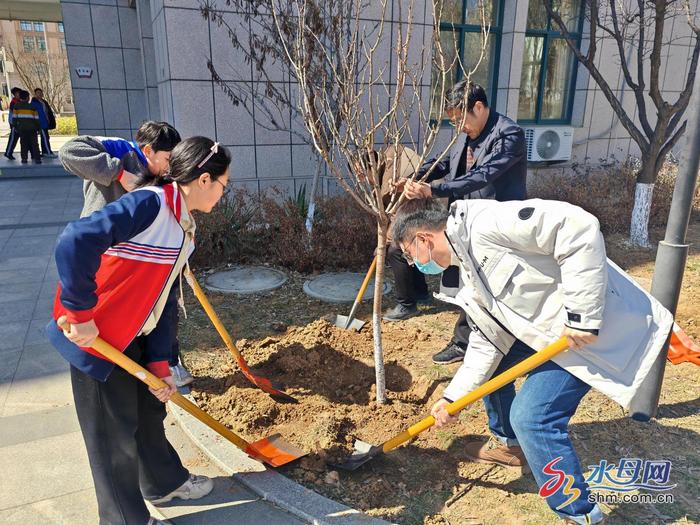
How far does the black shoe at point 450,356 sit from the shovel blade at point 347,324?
71 cm

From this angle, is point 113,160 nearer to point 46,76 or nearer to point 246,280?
point 246,280

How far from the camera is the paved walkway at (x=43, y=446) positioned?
2.38 meters

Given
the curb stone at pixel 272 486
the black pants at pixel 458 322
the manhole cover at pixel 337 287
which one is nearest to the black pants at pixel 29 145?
the manhole cover at pixel 337 287

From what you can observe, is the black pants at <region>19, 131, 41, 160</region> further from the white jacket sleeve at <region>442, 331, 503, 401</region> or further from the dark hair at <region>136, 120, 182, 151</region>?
the white jacket sleeve at <region>442, 331, 503, 401</region>

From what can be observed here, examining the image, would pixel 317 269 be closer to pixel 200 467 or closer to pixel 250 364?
pixel 250 364

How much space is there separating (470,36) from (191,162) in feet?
25.4

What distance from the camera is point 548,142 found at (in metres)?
9.02

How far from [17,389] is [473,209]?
306cm

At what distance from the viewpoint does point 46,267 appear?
5.67 m

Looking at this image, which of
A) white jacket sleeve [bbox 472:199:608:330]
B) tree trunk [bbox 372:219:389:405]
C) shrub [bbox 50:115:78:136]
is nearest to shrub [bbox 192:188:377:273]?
tree trunk [bbox 372:219:389:405]

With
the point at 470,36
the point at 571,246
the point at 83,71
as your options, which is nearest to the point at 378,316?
the point at 571,246

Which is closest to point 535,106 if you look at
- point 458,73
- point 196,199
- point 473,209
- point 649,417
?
point 458,73

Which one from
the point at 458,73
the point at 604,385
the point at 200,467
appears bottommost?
the point at 200,467

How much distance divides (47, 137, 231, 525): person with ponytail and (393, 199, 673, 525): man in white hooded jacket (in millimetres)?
912
